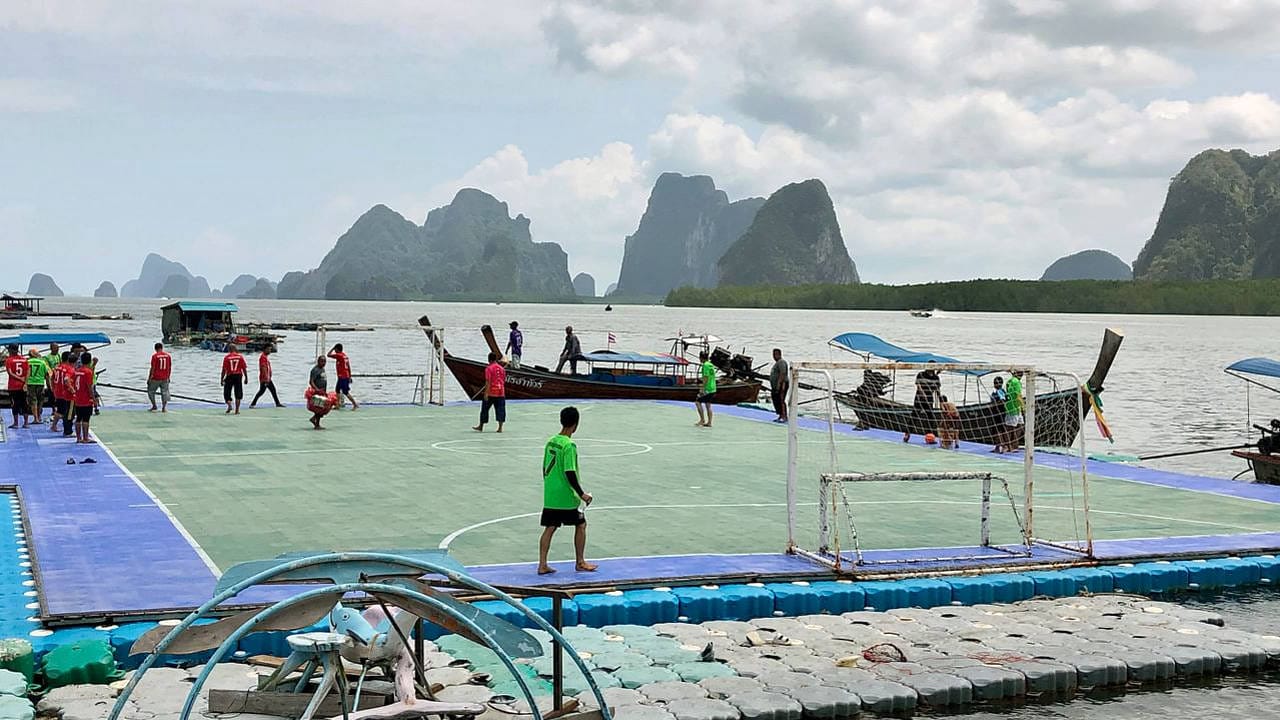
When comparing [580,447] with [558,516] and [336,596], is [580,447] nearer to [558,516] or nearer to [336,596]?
[558,516]

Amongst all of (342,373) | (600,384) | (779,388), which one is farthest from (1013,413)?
(600,384)

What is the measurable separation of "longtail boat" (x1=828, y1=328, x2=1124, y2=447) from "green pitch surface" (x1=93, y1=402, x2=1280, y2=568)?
11.9 ft

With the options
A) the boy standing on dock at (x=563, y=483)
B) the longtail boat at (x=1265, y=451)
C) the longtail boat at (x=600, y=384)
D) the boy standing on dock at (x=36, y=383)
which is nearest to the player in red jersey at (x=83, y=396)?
the boy standing on dock at (x=36, y=383)

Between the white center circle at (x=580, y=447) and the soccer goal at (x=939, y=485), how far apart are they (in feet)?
11.2

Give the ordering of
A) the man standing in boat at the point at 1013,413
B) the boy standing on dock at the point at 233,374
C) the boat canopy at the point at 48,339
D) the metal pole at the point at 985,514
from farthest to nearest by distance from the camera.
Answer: the boat canopy at the point at 48,339
the boy standing on dock at the point at 233,374
the man standing in boat at the point at 1013,413
the metal pole at the point at 985,514

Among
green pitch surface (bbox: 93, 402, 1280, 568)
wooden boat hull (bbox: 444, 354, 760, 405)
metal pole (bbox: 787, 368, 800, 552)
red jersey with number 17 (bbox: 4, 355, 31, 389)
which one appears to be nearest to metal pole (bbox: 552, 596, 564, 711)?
green pitch surface (bbox: 93, 402, 1280, 568)

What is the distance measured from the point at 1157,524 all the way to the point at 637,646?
9.56 meters

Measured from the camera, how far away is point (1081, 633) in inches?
487

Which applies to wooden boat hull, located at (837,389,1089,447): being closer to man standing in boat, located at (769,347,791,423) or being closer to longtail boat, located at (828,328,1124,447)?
longtail boat, located at (828,328,1124,447)

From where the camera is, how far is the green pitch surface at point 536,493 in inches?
625

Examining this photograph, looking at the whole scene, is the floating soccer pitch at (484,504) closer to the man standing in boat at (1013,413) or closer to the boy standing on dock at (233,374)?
the man standing in boat at (1013,413)

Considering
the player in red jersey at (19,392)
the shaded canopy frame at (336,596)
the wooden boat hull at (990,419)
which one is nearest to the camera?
the shaded canopy frame at (336,596)

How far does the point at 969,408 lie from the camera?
31750mm

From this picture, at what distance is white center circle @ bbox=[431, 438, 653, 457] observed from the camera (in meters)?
24.6
